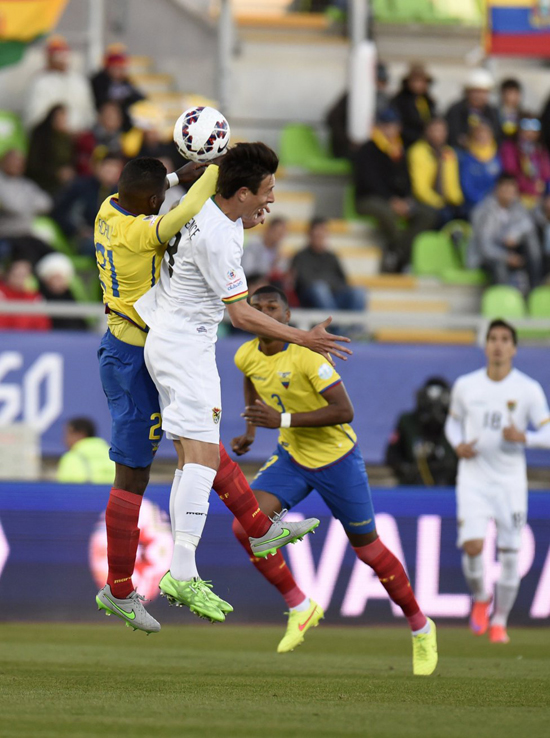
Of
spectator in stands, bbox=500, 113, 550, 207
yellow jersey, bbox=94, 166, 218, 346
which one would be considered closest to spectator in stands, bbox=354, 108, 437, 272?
spectator in stands, bbox=500, 113, 550, 207

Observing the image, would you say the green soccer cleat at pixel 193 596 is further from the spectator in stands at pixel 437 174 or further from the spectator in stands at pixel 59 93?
the spectator in stands at pixel 437 174

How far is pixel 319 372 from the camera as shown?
8328 mm

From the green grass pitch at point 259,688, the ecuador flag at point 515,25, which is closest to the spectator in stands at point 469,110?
the ecuador flag at point 515,25

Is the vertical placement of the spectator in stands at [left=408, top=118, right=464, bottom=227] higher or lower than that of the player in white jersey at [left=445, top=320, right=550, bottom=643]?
higher

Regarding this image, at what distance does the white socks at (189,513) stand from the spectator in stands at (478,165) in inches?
425

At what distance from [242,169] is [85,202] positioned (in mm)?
8288

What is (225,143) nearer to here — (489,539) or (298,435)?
(298,435)

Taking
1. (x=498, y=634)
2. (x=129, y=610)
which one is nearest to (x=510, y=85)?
(x=498, y=634)

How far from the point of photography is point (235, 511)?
7.16 m

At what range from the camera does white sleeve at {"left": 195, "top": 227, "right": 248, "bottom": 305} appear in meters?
6.54

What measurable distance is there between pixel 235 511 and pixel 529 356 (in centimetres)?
751

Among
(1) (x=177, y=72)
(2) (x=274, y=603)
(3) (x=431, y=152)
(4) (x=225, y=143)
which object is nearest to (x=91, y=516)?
(2) (x=274, y=603)

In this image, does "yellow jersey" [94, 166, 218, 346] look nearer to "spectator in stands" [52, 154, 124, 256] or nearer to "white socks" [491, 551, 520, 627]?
"white socks" [491, 551, 520, 627]

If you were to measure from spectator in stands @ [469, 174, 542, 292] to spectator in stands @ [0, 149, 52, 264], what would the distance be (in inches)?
194
